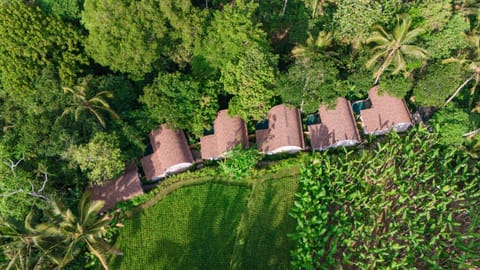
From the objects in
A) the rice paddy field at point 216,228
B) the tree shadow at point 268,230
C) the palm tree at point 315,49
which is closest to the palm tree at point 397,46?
the palm tree at point 315,49

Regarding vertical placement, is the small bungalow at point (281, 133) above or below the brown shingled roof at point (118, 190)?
above

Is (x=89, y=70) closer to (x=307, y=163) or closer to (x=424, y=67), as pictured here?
(x=307, y=163)

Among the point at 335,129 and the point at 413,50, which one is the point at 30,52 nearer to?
the point at 335,129

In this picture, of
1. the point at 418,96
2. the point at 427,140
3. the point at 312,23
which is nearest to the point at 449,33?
the point at 418,96

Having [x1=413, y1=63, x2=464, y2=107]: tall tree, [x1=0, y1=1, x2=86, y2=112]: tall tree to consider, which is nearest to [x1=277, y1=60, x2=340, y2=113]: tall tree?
[x1=413, y1=63, x2=464, y2=107]: tall tree

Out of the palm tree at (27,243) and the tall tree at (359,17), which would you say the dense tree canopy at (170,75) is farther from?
the palm tree at (27,243)

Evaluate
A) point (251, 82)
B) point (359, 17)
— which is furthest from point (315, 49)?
point (251, 82)
